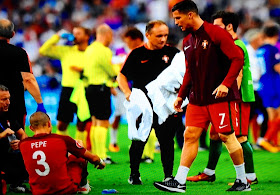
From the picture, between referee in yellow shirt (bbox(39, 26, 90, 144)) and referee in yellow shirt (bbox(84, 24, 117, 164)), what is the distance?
581mm

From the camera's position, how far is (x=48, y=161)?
22.4ft

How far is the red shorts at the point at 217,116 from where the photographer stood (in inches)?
284

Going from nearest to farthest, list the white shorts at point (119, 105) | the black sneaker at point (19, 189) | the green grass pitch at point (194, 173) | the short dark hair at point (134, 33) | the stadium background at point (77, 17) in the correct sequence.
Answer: the black sneaker at point (19, 189), the green grass pitch at point (194, 173), the short dark hair at point (134, 33), the white shorts at point (119, 105), the stadium background at point (77, 17)

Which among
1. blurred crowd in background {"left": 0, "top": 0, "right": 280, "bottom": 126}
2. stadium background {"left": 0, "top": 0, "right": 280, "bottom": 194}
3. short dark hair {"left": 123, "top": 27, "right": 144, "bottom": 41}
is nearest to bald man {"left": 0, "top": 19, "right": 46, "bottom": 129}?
short dark hair {"left": 123, "top": 27, "right": 144, "bottom": 41}

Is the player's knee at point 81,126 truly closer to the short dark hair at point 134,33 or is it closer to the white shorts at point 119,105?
the white shorts at point 119,105

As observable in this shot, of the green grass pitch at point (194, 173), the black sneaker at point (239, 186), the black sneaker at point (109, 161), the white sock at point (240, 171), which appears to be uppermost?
the white sock at point (240, 171)

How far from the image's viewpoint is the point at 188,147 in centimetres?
733

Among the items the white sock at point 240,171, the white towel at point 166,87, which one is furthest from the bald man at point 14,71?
the white sock at point 240,171

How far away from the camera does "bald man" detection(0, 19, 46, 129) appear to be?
7.98 meters

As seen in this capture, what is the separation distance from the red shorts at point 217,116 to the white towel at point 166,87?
1070 mm

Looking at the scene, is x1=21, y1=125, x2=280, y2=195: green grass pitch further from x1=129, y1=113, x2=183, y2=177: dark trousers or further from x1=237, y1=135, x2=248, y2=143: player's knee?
x1=237, y1=135, x2=248, y2=143: player's knee

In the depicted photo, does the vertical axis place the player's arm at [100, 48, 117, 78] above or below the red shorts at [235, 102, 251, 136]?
above

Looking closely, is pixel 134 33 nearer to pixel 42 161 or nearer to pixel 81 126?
pixel 81 126

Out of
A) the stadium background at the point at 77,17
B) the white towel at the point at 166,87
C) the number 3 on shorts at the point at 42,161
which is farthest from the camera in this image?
the stadium background at the point at 77,17
